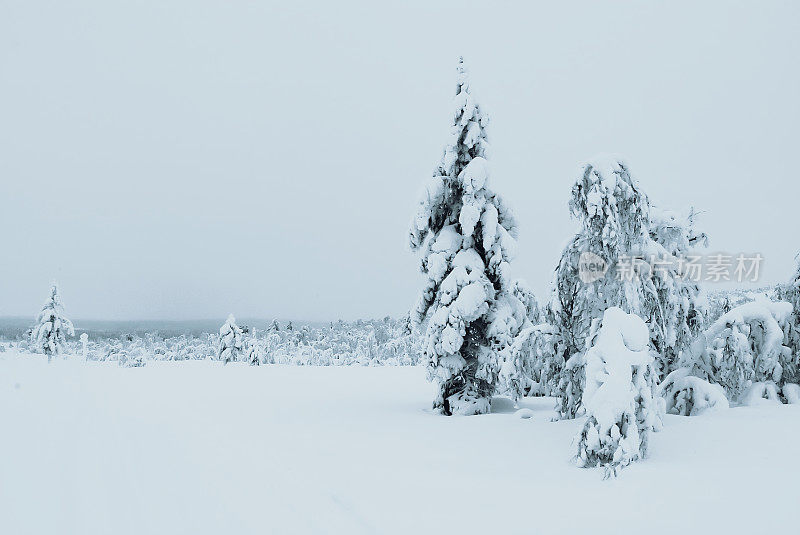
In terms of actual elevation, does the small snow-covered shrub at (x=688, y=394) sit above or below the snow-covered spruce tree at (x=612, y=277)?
below

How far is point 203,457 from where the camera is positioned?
8422mm

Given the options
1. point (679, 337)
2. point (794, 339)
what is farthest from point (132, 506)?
point (794, 339)

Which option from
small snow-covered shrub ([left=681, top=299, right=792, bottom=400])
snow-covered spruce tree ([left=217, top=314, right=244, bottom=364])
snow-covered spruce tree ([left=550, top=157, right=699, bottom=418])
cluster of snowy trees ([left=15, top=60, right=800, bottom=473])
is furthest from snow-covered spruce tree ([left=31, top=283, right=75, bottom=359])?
small snow-covered shrub ([left=681, top=299, right=792, bottom=400])

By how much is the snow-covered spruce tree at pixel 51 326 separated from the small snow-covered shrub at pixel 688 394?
50.4 meters

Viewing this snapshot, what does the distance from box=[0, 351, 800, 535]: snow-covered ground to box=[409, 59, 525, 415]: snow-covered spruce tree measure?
1.70 meters

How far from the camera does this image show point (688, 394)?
10.3 metres

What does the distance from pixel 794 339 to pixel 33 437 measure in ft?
52.6

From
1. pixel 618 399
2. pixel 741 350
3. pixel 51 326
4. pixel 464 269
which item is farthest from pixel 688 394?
pixel 51 326

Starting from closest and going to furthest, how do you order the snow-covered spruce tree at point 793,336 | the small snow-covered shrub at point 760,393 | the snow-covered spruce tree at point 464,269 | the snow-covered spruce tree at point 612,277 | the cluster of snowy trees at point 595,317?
the cluster of snowy trees at point 595,317 < the snow-covered spruce tree at point 612,277 < the small snow-covered shrub at point 760,393 < the snow-covered spruce tree at point 793,336 < the snow-covered spruce tree at point 464,269

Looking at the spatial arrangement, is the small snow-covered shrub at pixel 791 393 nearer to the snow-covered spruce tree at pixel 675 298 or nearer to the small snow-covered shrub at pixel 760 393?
the small snow-covered shrub at pixel 760 393

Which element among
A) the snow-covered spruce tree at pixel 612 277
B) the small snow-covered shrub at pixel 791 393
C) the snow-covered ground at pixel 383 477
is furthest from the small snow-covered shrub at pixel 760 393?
the snow-covered spruce tree at pixel 612 277

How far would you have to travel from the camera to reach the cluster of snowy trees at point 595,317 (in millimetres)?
7102

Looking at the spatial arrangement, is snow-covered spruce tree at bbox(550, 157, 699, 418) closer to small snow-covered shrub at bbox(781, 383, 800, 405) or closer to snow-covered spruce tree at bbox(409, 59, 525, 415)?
small snow-covered shrub at bbox(781, 383, 800, 405)

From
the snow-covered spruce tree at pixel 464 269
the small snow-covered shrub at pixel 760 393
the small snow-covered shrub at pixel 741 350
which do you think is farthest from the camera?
the snow-covered spruce tree at pixel 464 269
